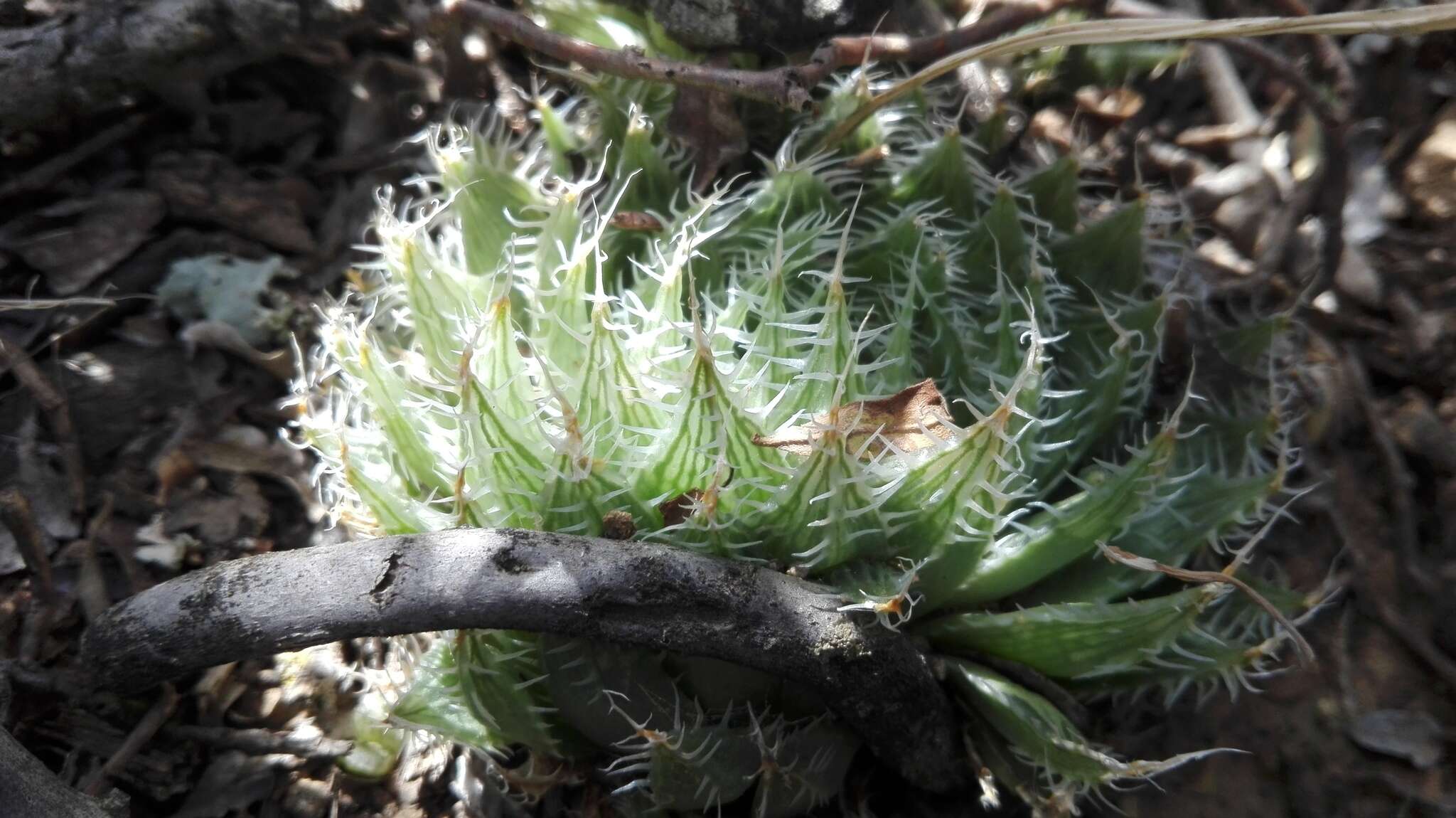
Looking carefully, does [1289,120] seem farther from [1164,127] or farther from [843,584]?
[843,584]

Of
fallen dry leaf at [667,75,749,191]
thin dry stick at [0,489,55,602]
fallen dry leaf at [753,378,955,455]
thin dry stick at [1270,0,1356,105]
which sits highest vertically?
fallen dry leaf at [667,75,749,191]

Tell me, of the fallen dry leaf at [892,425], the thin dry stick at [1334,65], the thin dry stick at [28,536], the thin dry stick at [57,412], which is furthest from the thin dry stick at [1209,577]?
the thin dry stick at [57,412]

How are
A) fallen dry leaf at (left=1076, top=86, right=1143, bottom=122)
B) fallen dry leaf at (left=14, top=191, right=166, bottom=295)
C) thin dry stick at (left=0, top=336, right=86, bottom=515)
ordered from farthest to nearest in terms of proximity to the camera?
fallen dry leaf at (left=1076, top=86, right=1143, bottom=122), fallen dry leaf at (left=14, top=191, right=166, bottom=295), thin dry stick at (left=0, top=336, right=86, bottom=515)

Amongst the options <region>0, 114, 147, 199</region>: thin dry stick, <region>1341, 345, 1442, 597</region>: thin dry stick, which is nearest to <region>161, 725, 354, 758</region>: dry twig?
<region>0, 114, 147, 199</region>: thin dry stick

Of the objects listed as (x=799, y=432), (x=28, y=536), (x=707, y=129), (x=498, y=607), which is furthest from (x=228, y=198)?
A: (x=799, y=432)

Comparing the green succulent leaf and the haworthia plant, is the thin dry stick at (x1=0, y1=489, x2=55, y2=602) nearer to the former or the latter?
the haworthia plant
